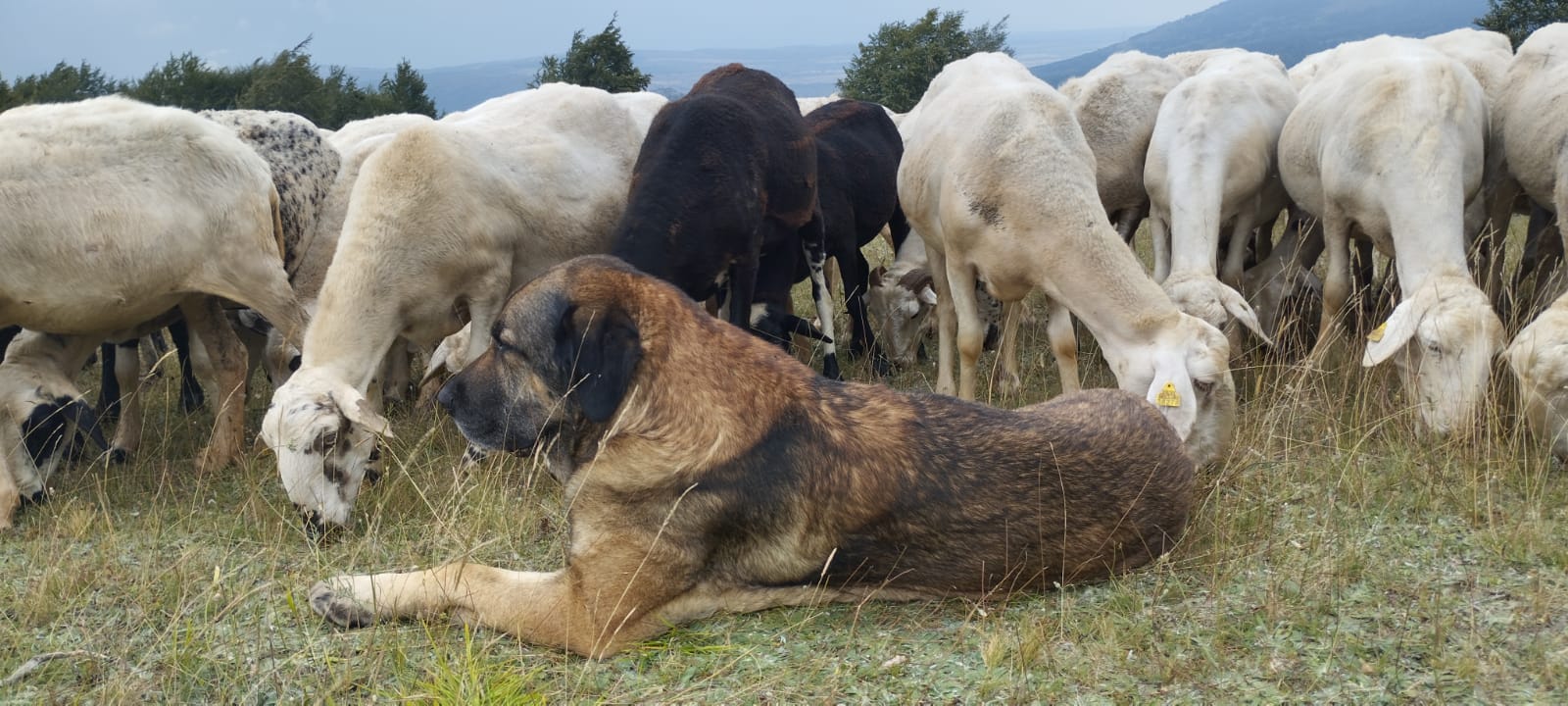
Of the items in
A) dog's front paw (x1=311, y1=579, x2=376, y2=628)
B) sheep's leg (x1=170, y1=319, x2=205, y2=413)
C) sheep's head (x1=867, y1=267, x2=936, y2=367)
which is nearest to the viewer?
dog's front paw (x1=311, y1=579, x2=376, y2=628)

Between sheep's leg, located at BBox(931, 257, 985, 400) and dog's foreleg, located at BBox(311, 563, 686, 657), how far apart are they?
143 inches

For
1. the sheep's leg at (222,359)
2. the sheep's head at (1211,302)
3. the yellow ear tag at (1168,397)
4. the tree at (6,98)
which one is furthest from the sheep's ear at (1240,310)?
the tree at (6,98)

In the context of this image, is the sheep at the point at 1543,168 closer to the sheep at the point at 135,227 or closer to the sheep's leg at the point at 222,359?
the sheep at the point at 135,227

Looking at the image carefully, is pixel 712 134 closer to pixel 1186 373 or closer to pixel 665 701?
pixel 1186 373

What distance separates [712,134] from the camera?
Answer: 25.1 feet

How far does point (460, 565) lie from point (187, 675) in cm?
91

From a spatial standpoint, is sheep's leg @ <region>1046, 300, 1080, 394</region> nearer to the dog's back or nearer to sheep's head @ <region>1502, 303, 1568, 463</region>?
sheep's head @ <region>1502, 303, 1568, 463</region>

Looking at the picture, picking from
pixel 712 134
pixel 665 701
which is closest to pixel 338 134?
pixel 712 134

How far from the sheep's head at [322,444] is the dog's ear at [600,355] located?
1.94m

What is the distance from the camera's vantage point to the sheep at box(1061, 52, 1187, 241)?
29.9 ft

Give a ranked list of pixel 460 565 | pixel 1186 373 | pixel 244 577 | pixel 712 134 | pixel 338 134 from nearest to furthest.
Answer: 1. pixel 460 565
2. pixel 244 577
3. pixel 1186 373
4. pixel 712 134
5. pixel 338 134

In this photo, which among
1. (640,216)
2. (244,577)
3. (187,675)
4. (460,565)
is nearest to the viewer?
(187,675)

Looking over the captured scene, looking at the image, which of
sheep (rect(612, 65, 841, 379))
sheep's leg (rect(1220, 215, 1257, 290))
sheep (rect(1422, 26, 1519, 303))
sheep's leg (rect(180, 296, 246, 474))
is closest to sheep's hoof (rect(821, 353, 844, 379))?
sheep (rect(612, 65, 841, 379))

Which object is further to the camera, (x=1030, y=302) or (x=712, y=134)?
(x=1030, y=302)
